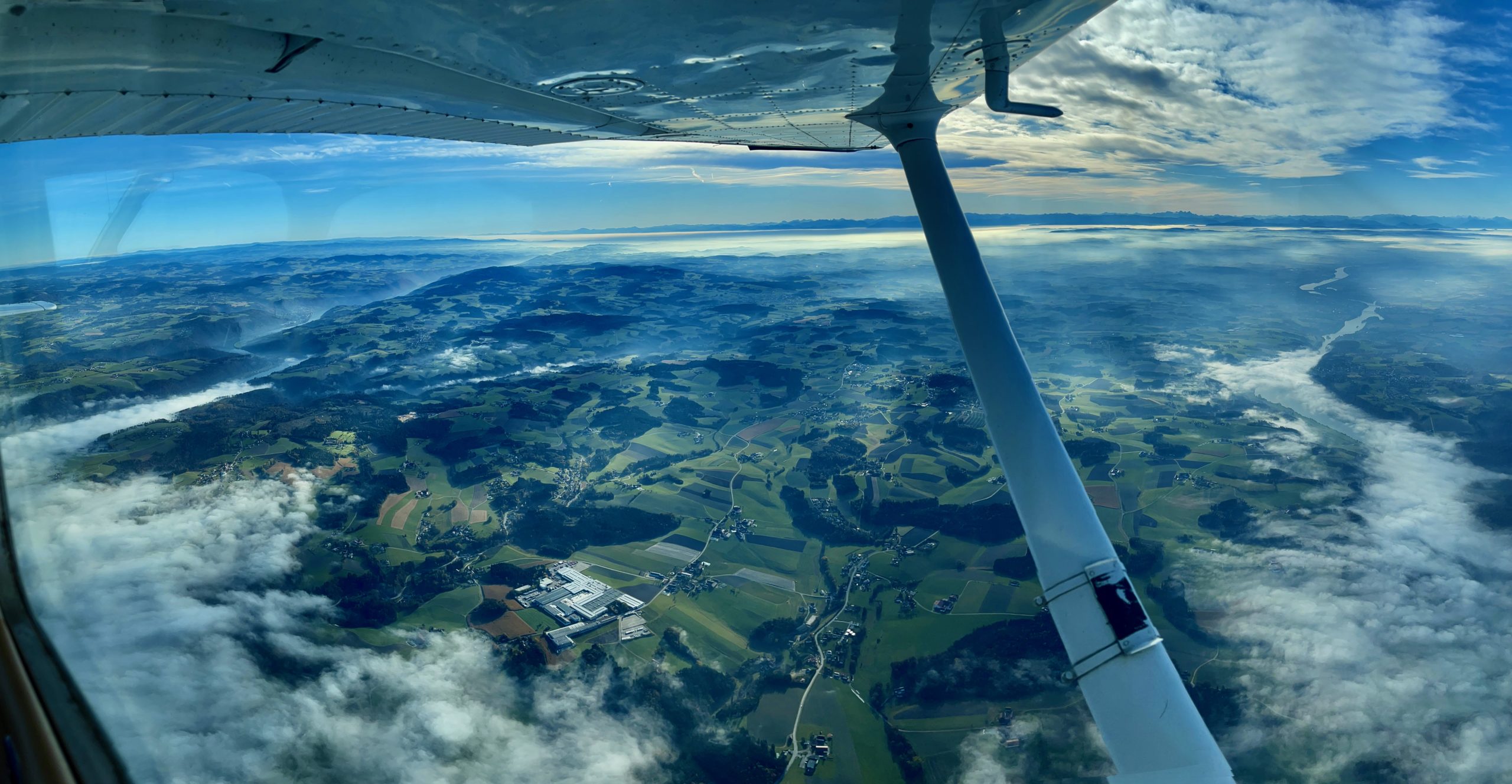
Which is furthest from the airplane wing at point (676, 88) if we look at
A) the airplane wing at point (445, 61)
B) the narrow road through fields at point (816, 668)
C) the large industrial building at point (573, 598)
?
the large industrial building at point (573, 598)

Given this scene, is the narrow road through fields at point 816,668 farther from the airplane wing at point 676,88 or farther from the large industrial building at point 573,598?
the airplane wing at point 676,88

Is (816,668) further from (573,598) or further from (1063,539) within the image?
(1063,539)

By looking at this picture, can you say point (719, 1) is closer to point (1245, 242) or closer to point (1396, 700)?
point (1396, 700)

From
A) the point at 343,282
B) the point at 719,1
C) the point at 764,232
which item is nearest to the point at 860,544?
the point at 719,1

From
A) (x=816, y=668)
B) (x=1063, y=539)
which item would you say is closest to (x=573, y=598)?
(x=816, y=668)

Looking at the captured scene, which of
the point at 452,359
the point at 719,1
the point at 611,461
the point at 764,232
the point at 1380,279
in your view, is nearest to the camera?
the point at 719,1
